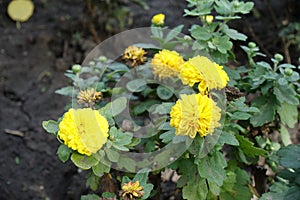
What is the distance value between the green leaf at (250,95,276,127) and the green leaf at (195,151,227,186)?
31cm

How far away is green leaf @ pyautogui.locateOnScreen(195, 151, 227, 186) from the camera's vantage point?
162 centimetres

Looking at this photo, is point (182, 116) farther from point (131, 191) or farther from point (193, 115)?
point (131, 191)

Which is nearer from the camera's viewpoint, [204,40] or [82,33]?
[204,40]

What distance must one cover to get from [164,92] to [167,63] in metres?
0.13

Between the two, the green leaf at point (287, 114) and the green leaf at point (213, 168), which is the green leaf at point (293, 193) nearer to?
the green leaf at point (213, 168)

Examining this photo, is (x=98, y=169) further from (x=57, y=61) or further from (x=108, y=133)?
(x=57, y=61)

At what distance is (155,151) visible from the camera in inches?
75.5

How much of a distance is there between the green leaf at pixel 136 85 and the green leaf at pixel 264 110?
1.44 ft

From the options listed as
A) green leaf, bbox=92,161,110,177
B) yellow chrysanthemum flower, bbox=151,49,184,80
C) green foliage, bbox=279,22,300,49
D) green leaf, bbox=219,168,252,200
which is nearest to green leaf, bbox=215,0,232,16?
yellow chrysanthemum flower, bbox=151,49,184,80

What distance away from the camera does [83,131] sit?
152cm

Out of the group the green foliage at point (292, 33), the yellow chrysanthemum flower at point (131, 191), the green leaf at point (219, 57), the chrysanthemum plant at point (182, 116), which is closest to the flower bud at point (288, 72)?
the chrysanthemum plant at point (182, 116)

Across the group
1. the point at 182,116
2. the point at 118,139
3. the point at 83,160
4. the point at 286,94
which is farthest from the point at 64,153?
the point at 286,94

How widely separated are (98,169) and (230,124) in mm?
501

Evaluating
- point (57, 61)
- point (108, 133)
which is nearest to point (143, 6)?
point (57, 61)
